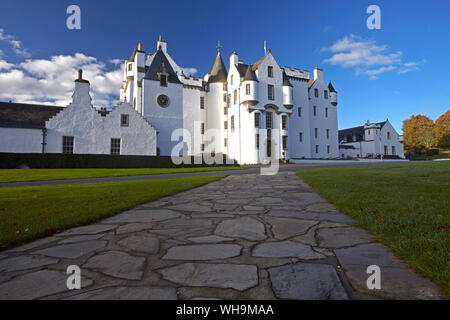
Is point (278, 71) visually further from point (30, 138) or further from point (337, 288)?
point (337, 288)

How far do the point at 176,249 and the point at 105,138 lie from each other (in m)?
26.9

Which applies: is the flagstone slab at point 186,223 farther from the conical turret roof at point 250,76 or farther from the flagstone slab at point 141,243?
the conical turret roof at point 250,76

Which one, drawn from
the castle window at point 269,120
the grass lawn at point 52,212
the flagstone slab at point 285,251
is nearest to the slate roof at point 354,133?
the castle window at point 269,120

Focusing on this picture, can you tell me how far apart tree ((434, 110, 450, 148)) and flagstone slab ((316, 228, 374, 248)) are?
80.0 metres

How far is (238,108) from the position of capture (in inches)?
1336

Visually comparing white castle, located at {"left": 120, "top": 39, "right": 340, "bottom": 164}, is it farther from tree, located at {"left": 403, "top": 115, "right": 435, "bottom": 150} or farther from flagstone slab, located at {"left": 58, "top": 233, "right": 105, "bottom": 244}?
tree, located at {"left": 403, "top": 115, "right": 435, "bottom": 150}

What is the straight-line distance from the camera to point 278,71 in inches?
1363

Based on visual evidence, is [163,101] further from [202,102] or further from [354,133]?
[354,133]

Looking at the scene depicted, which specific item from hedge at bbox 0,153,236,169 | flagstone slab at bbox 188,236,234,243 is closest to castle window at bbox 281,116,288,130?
hedge at bbox 0,153,236,169

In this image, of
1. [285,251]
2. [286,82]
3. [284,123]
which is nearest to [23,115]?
[284,123]

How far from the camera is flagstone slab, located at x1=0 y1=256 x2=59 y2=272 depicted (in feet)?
7.55

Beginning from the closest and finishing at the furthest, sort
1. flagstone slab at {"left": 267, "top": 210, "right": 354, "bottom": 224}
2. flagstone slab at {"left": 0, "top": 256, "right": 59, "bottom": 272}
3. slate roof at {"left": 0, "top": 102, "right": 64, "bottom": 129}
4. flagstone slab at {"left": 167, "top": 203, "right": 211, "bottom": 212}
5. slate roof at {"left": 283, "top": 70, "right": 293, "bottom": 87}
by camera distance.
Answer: flagstone slab at {"left": 0, "top": 256, "right": 59, "bottom": 272}
flagstone slab at {"left": 267, "top": 210, "right": 354, "bottom": 224}
flagstone slab at {"left": 167, "top": 203, "right": 211, "bottom": 212}
slate roof at {"left": 0, "top": 102, "right": 64, "bottom": 129}
slate roof at {"left": 283, "top": 70, "right": 293, "bottom": 87}

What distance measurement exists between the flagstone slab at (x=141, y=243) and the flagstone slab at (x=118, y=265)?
7.5 inches

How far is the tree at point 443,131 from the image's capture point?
63991mm
